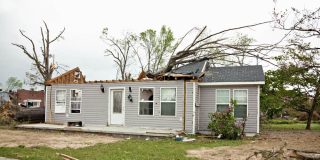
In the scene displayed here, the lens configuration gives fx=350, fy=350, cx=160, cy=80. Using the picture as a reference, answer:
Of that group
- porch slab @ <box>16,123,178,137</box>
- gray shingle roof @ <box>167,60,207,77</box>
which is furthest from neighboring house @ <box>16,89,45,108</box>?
gray shingle roof @ <box>167,60,207,77</box>

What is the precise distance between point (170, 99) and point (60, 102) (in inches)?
269

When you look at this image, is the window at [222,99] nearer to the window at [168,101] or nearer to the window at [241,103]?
the window at [241,103]

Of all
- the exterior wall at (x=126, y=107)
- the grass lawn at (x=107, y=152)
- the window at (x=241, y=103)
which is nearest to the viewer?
the grass lawn at (x=107, y=152)

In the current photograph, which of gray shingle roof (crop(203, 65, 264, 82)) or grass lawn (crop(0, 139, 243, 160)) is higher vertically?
gray shingle roof (crop(203, 65, 264, 82))

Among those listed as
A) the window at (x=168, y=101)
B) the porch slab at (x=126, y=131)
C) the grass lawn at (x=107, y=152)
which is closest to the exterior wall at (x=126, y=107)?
the window at (x=168, y=101)

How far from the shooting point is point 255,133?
16125 millimetres

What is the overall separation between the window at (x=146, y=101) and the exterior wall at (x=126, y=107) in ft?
0.66

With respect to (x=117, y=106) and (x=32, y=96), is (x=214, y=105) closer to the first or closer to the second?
(x=117, y=106)

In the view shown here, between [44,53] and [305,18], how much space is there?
2783 cm

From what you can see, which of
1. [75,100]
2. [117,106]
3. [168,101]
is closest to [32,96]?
[75,100]

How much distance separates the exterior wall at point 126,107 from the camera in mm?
16453

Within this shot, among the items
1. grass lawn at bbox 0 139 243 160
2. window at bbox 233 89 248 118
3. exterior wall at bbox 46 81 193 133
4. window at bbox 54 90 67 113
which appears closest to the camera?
grass lawn at bbox 0 139 243 160

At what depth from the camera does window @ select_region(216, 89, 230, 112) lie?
54.3 ft

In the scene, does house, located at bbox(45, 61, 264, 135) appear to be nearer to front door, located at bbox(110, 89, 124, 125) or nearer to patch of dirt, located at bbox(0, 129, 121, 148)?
front door, located at bbox(110, 89, 124, 125)
